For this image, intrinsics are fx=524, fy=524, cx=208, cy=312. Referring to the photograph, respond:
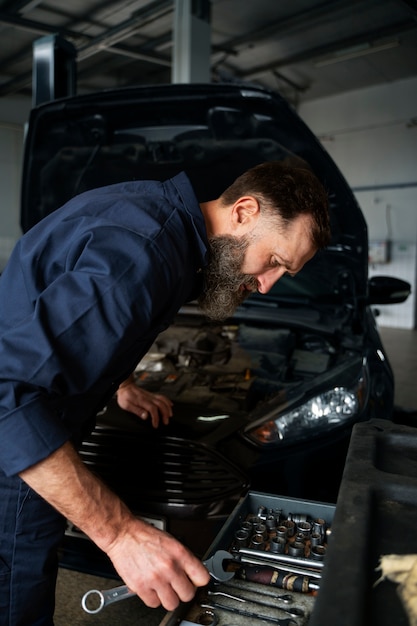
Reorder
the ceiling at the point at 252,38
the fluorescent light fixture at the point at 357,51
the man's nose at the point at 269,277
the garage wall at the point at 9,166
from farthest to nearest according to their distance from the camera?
the garage wall at the point at 9,166 → the fluorescent light fixture at the point at 357,51 → the ceiling at the point at 252,38 → the man's nose at the point at 269,277

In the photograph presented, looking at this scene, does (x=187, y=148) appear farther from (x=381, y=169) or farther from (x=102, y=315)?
(x=381, y=169)

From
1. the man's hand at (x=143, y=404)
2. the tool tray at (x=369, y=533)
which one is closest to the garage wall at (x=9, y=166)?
the man's hand at (x=143, y=404)

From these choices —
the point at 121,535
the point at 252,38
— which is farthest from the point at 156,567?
the point at 252,38

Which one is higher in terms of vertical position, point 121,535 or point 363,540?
point 363,540

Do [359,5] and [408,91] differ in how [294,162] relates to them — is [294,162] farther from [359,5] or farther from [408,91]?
[408,91]

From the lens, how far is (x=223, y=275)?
1156 millimetres

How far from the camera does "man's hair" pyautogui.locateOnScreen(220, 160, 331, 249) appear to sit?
109 centimetres

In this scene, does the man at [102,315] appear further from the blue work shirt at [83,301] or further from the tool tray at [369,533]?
the tool tray at [369,533]

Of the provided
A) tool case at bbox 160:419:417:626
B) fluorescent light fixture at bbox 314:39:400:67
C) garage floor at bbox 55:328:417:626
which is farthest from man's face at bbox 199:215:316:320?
fluorescent light fixture at bbox 314:39:400:67

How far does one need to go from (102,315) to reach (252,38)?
6.35 meters

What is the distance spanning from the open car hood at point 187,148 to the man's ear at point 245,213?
65 cm

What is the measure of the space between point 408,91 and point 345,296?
6052 millimetres

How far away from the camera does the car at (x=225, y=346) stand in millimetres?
1501

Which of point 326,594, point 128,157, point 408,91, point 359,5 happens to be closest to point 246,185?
point 326,594
